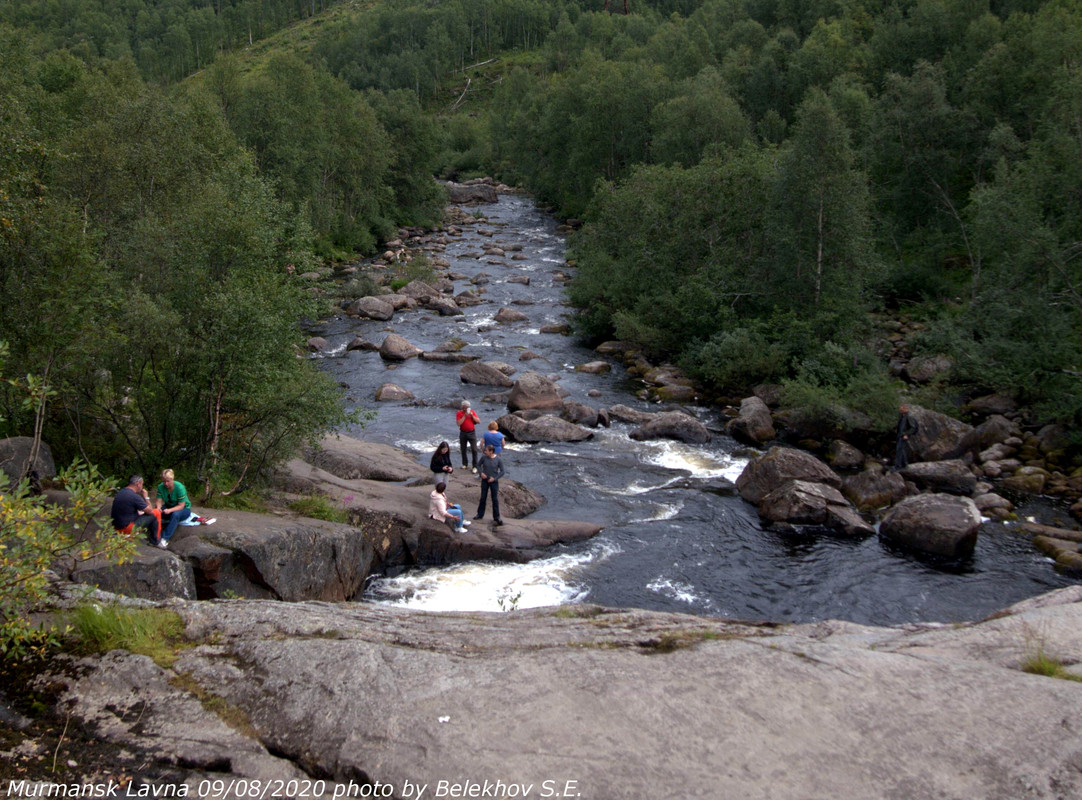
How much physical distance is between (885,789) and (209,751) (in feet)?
20.8

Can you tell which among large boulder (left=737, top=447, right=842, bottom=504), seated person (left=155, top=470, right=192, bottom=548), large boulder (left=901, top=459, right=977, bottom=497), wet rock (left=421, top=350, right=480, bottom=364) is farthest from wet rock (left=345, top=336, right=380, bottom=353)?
large boulder (left=901, top=459, right=977, bottom=497)

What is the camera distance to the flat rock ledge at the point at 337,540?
1422 centimetres

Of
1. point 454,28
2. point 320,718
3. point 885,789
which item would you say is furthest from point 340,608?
point 454,28

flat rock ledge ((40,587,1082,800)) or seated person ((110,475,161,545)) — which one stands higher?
flat rock ledge ((40,587,1082,800))

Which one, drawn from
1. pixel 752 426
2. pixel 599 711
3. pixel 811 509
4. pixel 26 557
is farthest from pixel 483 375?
pixel 599 711

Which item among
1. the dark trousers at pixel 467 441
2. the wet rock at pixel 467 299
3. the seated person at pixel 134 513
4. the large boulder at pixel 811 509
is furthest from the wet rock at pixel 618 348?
the seated person at pixel 134 513

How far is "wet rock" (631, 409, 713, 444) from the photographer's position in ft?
98.2

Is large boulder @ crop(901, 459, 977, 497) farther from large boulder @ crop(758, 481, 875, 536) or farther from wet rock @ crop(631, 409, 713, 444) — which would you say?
wet rock @ crop(631, 409, 713, 444)

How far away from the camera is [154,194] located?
35.0 meters

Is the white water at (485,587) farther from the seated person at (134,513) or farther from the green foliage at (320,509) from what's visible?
the seated person at (134,513)

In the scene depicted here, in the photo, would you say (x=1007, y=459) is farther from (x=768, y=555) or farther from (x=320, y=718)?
(x=320, y=718)

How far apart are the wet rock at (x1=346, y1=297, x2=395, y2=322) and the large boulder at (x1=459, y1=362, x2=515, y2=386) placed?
13005mm

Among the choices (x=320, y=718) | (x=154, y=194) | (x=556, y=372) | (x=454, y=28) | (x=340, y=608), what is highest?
(x=454, y=28)

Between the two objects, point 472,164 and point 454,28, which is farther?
point 454,28
